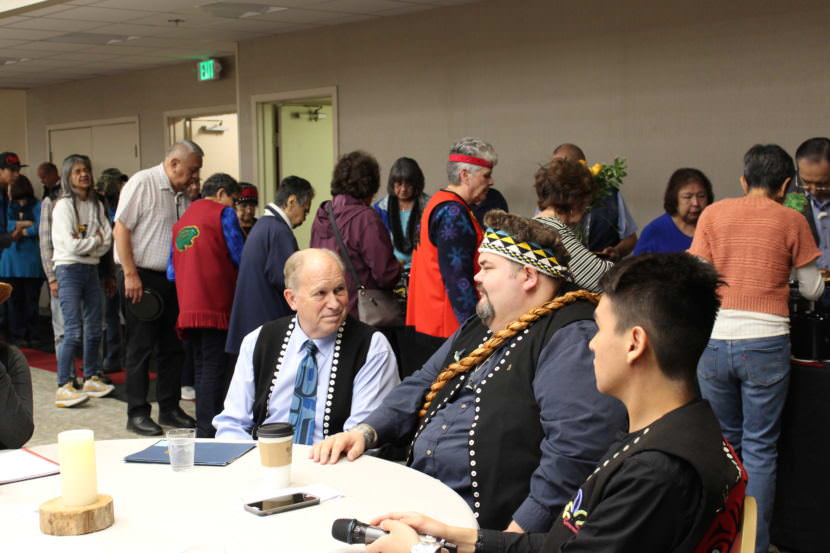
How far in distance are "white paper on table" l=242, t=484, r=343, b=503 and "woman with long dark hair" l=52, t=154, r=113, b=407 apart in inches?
171

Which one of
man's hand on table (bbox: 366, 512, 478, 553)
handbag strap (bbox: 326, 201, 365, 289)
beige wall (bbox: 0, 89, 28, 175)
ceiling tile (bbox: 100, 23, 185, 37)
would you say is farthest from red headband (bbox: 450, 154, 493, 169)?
beige wall (bbox: 0, 89, 28, 175)

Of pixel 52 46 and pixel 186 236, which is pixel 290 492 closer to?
pixel 186 236

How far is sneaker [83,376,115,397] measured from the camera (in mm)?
6262

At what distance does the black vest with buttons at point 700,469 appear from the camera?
143 centimetres

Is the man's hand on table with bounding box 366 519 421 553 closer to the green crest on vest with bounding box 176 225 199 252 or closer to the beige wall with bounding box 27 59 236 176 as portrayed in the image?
the green crest on vest with bounding box 176 225 199 252

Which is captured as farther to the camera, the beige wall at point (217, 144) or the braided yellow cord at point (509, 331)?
the beige wall at point (217, 144)

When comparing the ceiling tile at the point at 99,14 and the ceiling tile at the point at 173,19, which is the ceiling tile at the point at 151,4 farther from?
the ceiling tile at the point at 173,19

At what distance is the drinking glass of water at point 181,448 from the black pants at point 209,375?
265 centimetres

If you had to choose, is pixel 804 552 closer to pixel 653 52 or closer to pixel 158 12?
pixel 653 52

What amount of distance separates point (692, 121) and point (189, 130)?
6768 mm

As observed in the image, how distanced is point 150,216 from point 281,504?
3.55 metres

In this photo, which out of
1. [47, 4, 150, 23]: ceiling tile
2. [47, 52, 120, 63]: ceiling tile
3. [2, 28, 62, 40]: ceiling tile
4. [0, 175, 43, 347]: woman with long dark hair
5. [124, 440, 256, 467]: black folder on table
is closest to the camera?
[124, 440, 256, 467]: black folder on table

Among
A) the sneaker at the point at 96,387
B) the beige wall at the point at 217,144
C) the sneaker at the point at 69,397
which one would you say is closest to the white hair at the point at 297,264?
the sneaker at the point at 69,397

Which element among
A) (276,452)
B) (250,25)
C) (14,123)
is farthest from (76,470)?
(14,123)
